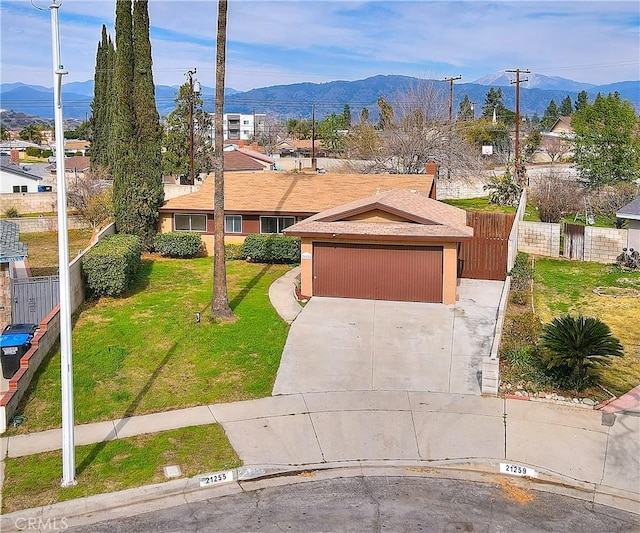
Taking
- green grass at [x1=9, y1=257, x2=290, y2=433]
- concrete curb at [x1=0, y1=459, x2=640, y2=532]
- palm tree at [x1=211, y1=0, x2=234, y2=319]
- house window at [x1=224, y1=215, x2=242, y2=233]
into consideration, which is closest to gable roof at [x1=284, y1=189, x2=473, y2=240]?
palm tree at [x1=211, y1=0, x2=234, y2=319]

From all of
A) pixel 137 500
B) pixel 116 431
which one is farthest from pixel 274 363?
pixel 137 500

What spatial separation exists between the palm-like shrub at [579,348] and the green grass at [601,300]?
78 cm

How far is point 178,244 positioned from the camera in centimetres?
2866

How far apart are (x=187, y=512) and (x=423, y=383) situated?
683 centimetres

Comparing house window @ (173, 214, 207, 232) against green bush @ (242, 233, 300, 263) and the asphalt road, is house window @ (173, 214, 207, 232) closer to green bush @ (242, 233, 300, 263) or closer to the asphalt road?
green bush @ (242, 233, 300, 263)

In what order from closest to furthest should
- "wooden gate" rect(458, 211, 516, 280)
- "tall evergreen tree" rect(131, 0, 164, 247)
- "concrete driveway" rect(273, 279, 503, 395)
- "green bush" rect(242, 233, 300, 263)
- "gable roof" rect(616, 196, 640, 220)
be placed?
"concrete driveway" rect(273, 279, 503, 395) → "wooden gate" rect(458, 211, 516, 280) → "gable roof" rect(616, 196, 640, 220) → "green bush" rect(242, 233, 300, 263) → "tall evergreen tree" rect(131, 0, 164, 247)

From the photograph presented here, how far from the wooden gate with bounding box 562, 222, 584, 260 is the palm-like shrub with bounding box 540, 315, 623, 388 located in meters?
14.0

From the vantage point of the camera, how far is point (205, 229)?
29906 millimetres

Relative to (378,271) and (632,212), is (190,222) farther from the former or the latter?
(632,212)

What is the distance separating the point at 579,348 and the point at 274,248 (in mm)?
15590

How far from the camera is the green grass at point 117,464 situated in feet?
33.6

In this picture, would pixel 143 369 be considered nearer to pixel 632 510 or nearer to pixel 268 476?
pixel 268 476

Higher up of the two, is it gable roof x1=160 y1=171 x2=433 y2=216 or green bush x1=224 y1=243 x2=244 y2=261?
gable roof x1=160 y1=171 x2=433 y2=216

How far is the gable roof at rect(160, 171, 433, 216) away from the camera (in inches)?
1134
